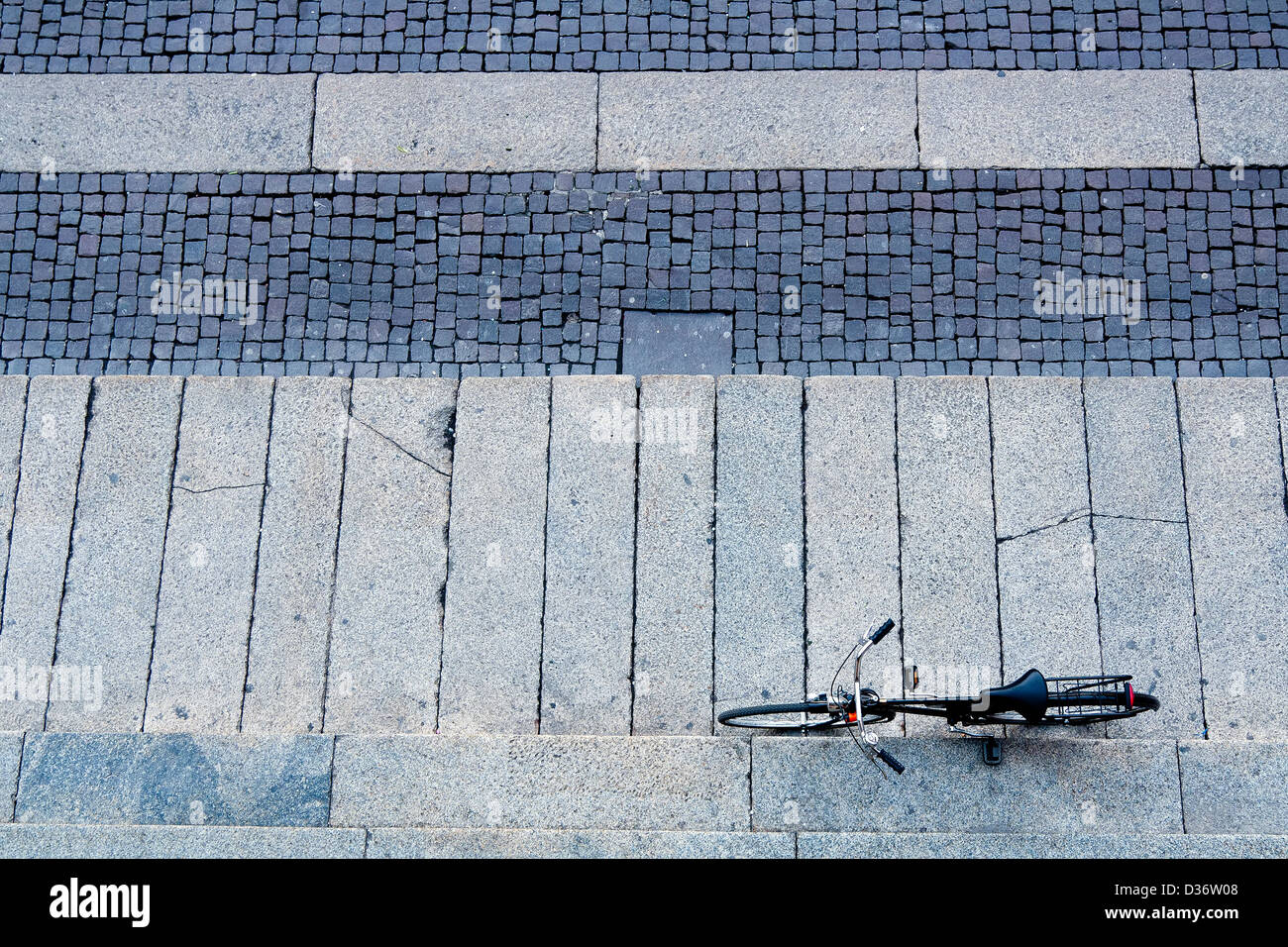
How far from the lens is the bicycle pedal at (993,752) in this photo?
20.0ft

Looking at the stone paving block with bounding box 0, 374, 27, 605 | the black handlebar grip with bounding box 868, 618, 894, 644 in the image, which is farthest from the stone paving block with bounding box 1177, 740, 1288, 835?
→ the stone paving block with bounding box 0, 374, 27, 605

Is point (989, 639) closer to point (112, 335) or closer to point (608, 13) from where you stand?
point (608, 13)

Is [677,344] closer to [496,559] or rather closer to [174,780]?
[496,559]

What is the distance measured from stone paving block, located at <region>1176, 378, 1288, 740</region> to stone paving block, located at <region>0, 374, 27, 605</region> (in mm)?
7163

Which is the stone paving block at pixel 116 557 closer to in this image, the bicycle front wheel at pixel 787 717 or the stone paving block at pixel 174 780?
the stone paving block at pixel 174 780

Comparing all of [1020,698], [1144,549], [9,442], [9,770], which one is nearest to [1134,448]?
[1144,549]

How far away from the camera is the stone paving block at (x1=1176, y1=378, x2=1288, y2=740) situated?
641 cm

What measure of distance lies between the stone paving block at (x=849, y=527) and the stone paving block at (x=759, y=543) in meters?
0.09

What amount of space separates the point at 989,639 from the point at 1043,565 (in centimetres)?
55

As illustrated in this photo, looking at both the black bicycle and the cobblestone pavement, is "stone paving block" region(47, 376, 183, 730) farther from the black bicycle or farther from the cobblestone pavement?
the black bicycle

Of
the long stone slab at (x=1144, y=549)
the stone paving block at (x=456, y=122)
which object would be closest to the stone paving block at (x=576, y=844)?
the long stone slab at (x=1144, y=549)

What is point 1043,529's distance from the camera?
6656mm

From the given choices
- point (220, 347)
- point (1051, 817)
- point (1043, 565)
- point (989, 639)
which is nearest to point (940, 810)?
point (1051, 817)

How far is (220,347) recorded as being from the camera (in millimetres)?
7379
